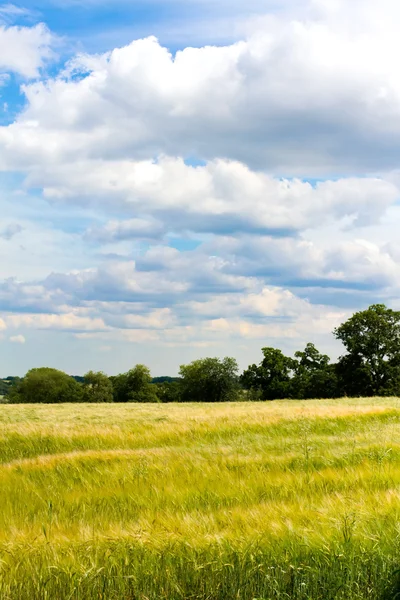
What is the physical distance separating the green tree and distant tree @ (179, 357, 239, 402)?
33967mm

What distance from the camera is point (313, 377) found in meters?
78.8

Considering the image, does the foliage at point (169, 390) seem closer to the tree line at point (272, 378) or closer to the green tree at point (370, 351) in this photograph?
the tree line at point (272, 378)

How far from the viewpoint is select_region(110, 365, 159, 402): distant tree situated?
107438mm

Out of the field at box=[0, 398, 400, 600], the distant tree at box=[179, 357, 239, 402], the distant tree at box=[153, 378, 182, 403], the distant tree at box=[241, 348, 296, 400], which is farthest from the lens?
the distant tree at box=[153, 378, 182, 403]

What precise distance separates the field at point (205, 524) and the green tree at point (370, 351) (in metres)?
57.0

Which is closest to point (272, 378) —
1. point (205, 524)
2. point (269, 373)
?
point (269, 373)

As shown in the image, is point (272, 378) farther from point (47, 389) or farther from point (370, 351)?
point (47, 389)

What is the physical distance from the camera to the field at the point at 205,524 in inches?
211

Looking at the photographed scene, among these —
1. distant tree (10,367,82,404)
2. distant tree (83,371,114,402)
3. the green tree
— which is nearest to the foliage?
distant tree (83,371,114,402)

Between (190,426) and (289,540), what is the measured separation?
49.8 feet

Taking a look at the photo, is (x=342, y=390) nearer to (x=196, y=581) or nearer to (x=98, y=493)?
(x=98, y=493)

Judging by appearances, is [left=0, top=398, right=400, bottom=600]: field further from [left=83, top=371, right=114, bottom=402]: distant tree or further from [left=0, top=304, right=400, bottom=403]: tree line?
[left=83, top=371, right=114, bottom=402]: distant tree

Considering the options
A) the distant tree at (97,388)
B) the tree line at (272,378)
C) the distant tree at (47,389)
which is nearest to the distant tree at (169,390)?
the tree line at (272,378)

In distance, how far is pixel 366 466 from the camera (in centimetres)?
1165
